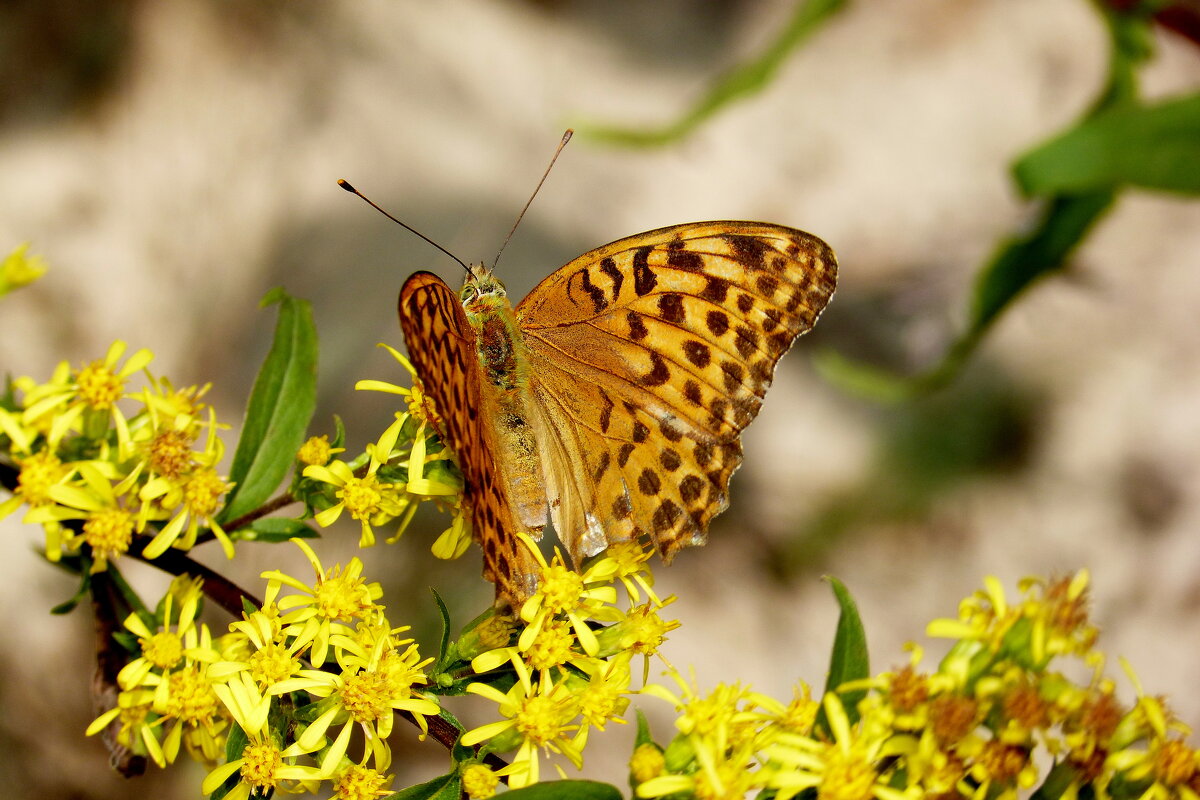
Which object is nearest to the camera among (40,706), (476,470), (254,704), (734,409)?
(476,470)

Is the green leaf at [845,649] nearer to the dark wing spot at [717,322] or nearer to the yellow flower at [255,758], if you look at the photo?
the dark wing spot at [717,322]

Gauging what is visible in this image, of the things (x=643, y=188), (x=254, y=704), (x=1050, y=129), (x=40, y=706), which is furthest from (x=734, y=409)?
(x=1050, y=129)

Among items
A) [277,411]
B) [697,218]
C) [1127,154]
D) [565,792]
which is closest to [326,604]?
[277,411]

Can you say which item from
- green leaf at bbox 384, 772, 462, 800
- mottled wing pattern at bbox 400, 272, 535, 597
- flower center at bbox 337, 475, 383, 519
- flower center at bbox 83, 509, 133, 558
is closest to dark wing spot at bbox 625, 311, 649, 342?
mottled wing pattern at bbox 400, 272, 535, 597

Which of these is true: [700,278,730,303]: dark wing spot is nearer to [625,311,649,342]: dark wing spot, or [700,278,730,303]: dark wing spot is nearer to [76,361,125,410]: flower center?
[625,311,649,342]: dark wing spot

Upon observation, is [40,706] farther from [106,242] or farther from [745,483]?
[745,483]

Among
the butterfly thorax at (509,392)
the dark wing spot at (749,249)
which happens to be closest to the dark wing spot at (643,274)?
the dark wing spot at (749,249)

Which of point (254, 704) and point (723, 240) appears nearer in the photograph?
point (254, 704)
